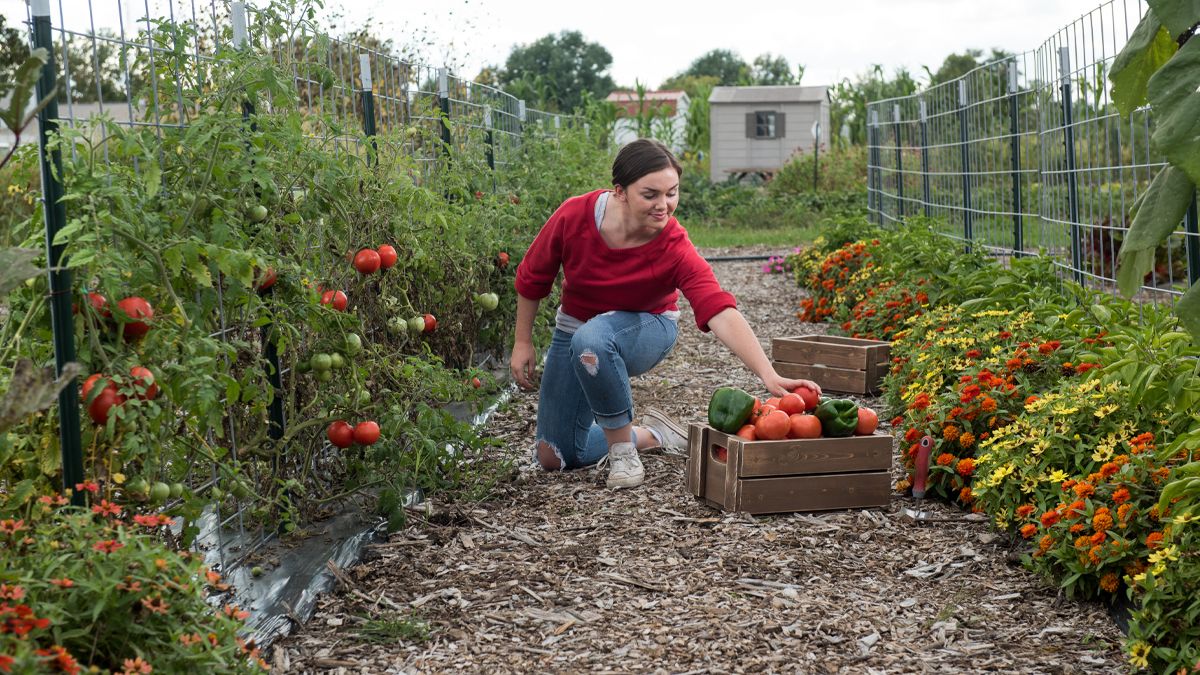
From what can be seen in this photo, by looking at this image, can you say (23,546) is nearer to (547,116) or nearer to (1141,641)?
(1141,641)

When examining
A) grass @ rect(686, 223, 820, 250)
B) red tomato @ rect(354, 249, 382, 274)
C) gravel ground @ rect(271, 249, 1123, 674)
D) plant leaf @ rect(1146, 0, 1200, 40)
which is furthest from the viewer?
grass @ rect(686, 223, 820, 250)

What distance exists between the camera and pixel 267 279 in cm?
298

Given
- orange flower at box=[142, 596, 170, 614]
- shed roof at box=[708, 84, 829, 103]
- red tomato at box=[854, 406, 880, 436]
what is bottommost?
red tomato at box=[854, 406, 880, 436]

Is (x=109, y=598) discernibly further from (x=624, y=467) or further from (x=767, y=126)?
(x=767, y=126)

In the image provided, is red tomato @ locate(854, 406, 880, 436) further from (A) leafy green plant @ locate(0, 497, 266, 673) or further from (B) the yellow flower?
(A) leafy green plant @ locate(0, 497, 266, 673)

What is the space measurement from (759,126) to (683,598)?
26584 millimetres

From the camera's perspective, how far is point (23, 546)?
2.09 meters

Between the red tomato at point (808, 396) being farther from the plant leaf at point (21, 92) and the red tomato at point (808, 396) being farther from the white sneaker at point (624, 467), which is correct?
the plant leaf at point (21, 92)

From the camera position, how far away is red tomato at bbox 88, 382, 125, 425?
2207 mm

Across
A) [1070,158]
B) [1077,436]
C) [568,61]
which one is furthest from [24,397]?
[568,61]

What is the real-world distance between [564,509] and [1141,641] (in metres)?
2.00

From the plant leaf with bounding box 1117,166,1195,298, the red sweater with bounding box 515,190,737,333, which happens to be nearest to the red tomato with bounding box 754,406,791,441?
the red sweater with bounding box 515,190,737,333

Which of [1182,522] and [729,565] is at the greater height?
[1182,522]

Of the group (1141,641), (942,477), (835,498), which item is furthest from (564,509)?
(1141,641)
